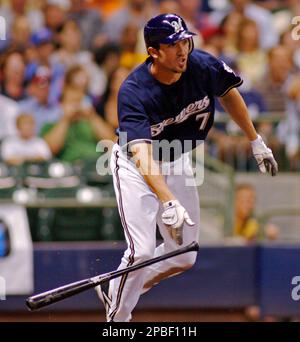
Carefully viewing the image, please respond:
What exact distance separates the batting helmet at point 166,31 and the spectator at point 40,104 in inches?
171

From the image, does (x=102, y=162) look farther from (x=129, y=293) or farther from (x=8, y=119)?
(x=129, y=293)

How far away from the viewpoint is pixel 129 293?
6.88 meters

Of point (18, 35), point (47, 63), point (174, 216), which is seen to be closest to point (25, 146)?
point (47, 63)

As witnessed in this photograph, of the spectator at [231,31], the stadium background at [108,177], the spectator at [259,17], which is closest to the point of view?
the stadium background at [108,177]

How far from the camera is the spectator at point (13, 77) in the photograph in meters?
11.3

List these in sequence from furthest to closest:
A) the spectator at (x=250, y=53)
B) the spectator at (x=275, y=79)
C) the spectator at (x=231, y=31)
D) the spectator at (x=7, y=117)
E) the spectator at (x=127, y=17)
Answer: the spectator at (x=127, y=17), the spectator at (x=231, y=31), the spectator at (x=250, y=53), the spectator at (x=275, y=79), the spectator at (x=7, y=117)

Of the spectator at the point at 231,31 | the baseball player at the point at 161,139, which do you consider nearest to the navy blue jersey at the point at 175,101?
the baseball player at the point at 161,139

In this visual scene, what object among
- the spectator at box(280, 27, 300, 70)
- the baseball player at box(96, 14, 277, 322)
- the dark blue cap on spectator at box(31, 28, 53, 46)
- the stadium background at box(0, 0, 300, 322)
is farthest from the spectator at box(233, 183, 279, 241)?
the baseball player at box(96, 14, 277, 322)

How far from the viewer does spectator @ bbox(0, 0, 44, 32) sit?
12461 mm

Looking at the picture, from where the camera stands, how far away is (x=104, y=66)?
39.1 feet

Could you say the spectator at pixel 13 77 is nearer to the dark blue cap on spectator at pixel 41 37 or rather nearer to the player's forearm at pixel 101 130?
the dark blue cap on spectator at pixel 41 37

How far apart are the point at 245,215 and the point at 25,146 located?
2253 millimetres

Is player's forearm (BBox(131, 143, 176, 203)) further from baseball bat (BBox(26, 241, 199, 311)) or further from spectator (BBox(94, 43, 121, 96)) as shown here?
spectator (BBox(94, 43, 121, 96))

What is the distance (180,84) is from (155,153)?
55 cm
